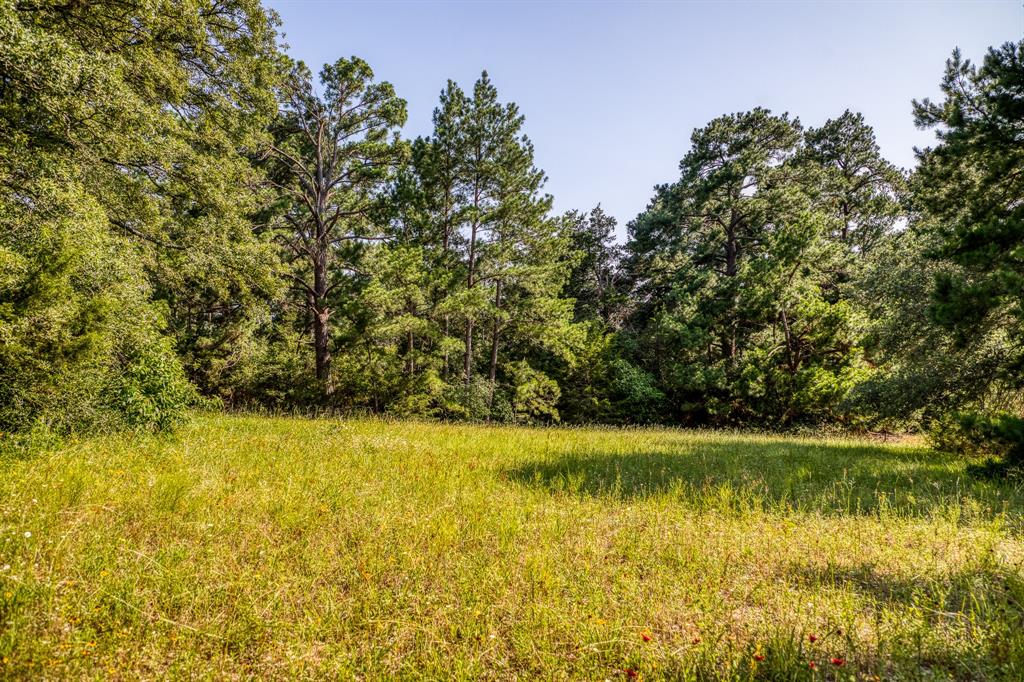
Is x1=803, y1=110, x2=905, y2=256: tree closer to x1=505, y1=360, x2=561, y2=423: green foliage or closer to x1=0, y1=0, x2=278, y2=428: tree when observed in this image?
x1=505, y1=360, x2=561, y2=423: green foliage

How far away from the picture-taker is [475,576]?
3.14 m

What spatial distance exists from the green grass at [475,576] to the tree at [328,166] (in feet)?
39.8

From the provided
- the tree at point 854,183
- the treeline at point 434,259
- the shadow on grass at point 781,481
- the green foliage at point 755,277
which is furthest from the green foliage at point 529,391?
the tree at point 854,183

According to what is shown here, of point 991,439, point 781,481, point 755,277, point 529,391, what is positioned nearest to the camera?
point 781,481

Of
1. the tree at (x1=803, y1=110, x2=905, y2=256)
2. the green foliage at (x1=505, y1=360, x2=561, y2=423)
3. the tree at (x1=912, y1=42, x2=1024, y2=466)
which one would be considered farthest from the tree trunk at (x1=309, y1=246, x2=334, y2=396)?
the tree at (x1=803, y1=110, x2=905, y2=256)

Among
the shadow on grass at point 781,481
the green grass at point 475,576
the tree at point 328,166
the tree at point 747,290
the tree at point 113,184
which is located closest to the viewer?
the green grass at point 475,576

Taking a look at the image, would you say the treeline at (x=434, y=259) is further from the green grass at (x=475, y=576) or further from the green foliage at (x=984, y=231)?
the green grass at (x=475, y=576)

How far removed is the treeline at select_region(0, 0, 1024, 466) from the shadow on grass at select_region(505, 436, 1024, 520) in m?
1.65

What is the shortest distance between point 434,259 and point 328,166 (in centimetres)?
594

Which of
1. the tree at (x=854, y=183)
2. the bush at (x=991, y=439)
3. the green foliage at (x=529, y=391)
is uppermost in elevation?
the tree at (x=854, y=183)

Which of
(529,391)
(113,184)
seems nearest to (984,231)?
(113,184)

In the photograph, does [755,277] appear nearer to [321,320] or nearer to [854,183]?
[854,183]

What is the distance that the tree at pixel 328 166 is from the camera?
49.8 feet

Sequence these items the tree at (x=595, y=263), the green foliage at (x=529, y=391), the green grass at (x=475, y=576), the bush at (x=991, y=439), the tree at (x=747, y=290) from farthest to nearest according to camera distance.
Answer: the tree at (x=595, y=263) → the green foliage at (x=529, y=391) → the tree at (x=747, y=290) → the bush at (x=991, y=439) → the green grass at (x=475, y=576)
